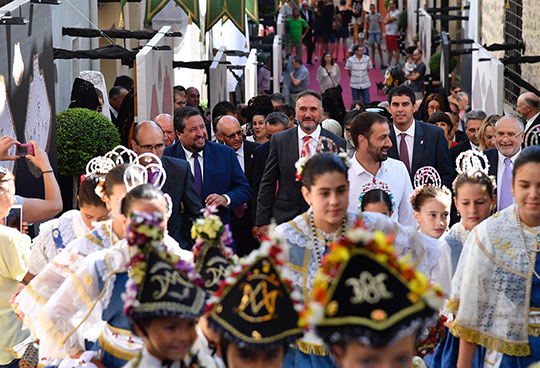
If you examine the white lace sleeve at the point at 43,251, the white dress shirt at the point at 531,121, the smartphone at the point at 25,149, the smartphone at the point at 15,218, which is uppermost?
the smartphone at the point at 25,149

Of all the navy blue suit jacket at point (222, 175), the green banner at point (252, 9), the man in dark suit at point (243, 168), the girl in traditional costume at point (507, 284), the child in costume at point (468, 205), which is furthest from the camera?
the green banner at point (252, 9)

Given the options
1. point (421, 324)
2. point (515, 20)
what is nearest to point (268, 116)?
point (421, 324)

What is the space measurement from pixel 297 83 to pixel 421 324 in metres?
19.7

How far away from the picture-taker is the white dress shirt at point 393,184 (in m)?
8.28

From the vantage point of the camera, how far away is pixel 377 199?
7629 millimetres

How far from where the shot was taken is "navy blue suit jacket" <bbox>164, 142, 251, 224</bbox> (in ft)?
31.6

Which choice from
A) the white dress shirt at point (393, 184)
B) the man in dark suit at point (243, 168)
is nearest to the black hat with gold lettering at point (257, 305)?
the white dress shirt at point (393, 184)

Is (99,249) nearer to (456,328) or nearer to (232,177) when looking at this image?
(456,328)

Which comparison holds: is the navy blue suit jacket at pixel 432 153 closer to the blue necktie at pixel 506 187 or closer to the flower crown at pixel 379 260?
the blue necktie at pixel 506 187

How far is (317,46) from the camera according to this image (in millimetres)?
31797

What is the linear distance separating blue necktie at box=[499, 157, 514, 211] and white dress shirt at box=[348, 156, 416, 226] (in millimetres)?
1126

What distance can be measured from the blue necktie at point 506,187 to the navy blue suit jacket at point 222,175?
2.10 metres

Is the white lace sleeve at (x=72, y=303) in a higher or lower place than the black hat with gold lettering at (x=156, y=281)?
lower

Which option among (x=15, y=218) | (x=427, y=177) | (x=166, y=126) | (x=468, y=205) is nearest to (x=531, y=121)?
(x=427, y=177)
